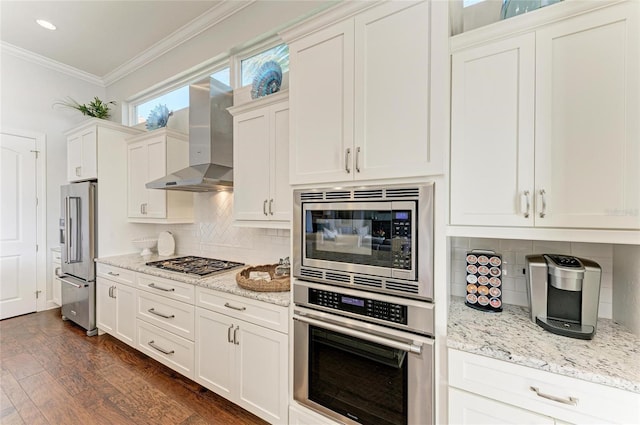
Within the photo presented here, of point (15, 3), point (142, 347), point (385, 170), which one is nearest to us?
point (385, 170)

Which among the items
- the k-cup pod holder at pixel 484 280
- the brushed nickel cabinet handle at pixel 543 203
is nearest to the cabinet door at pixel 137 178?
the k-cup pod holder at pixel 484 280

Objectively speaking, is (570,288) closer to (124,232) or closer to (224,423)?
(224,423)

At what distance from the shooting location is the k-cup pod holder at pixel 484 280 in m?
1.55

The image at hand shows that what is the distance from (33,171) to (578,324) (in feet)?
20.1

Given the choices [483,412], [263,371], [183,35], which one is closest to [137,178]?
[183,35]

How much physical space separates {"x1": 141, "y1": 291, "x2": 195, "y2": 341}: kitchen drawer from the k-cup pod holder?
2062 millimetres

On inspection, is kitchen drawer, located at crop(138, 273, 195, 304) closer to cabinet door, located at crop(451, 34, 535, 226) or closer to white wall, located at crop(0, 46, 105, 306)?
cabinet door, located at crop(451, 34, 535, 226)

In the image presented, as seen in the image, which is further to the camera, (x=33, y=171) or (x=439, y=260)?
(x=33, y=171)

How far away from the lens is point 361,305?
1.43 meters

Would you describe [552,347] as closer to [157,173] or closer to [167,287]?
[167,287]

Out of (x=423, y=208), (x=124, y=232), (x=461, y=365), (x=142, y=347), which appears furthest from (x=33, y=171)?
(x=461, y=365)

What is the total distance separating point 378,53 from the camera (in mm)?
1380

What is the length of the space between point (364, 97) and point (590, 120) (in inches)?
40.5

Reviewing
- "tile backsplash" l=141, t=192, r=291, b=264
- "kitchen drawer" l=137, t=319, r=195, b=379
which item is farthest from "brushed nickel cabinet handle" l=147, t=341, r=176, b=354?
"tile backsplash" l=141, t=192, r=291, b=264
